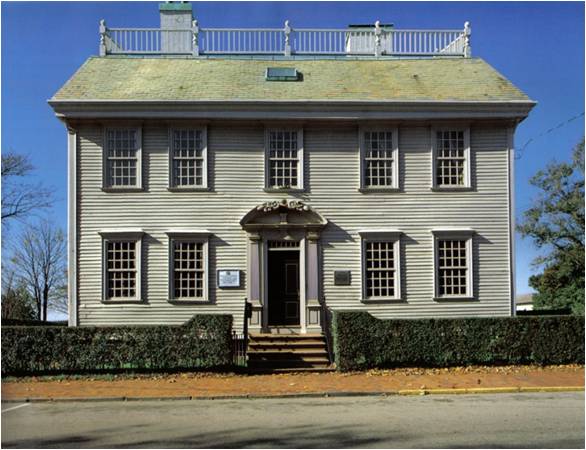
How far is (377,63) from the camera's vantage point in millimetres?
21969

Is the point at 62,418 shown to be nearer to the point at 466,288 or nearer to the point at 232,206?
the point at 232,206

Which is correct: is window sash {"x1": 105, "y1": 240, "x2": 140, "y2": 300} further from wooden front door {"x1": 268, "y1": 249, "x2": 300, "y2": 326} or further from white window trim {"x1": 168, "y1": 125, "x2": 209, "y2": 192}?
wooden front door {"x1": 268, "y1": 249, "x2": 300, "y2": 326}

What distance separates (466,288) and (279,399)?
8107 mm

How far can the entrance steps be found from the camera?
1678cm

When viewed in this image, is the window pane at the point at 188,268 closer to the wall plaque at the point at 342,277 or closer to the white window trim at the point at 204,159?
the white window trim at the point at 204,159

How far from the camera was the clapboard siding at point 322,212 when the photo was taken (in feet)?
62.7

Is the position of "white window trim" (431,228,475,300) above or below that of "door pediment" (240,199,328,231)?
below

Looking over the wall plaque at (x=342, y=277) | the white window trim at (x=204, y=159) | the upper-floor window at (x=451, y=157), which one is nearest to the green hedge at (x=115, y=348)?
the wall plaque at (x=342, y=277)

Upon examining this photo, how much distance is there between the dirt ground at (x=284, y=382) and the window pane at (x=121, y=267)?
153 inches

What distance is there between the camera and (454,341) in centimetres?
1645

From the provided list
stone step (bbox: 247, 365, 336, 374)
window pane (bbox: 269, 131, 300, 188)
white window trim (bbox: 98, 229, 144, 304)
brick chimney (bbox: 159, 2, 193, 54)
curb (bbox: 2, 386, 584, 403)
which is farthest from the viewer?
brick chimney (bbox: 159, 2, 193, 54)

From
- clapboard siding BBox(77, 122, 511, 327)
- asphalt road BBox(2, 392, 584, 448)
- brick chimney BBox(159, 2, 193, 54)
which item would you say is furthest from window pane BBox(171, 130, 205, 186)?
asphalt road BBox(2, 392, 584, 448)

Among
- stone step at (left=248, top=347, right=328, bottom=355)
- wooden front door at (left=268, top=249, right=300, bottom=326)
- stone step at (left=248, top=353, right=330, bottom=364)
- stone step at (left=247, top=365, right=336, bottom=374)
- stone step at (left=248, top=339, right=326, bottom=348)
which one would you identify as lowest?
stone step at (left=247, top=365, right=336, bottom=374)

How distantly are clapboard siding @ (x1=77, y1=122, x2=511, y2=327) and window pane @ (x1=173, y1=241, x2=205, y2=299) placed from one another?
29 centimetres
